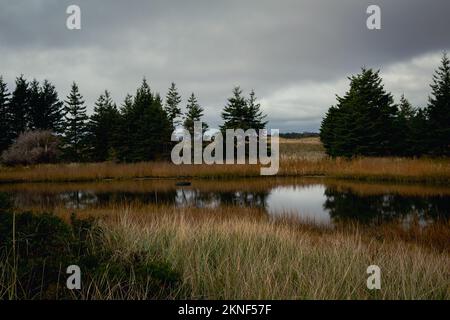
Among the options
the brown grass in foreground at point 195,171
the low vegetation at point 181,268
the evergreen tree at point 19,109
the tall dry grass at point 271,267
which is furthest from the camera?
the evergreen tree at point 19,109

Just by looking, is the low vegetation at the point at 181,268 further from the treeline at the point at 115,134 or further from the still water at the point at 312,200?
the treeline at the point at 115,134

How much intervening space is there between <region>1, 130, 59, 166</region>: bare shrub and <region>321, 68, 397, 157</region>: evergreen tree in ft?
102

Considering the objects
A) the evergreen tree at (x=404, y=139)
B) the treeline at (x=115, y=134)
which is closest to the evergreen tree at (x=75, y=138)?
the treeline at (x=115, y=134)

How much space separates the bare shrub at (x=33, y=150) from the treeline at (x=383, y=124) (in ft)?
103

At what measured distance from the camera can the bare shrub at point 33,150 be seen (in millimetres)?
36906

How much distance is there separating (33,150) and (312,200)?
32.5 metres

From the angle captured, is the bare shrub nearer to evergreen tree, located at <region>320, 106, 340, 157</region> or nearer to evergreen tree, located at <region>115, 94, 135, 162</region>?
evergreen tree, located at <region>115, 94, 135, 162</region>

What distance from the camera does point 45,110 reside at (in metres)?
52.1

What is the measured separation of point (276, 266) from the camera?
4.82 metres

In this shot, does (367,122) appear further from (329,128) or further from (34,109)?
(34,109)

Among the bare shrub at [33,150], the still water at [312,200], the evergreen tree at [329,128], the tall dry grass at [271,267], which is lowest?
the still water at [312,200]

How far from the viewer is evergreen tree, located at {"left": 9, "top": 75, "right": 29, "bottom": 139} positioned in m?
47.6

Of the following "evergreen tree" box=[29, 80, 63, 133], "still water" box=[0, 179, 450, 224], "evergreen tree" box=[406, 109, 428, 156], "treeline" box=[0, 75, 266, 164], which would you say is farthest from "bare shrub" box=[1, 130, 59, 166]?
"evergreen tree" box=[406, 109, 428, 156]

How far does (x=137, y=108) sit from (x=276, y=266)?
37.7 m
